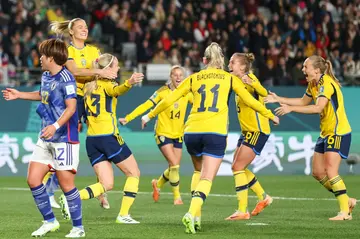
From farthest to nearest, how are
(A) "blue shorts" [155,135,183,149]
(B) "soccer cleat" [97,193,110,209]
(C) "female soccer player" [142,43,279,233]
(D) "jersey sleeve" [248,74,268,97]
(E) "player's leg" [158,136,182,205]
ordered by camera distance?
1. (A) "blue shorts" [155,135,183,149]
2. (E) "player's leg" [158,136,182,205]
3. (B) "soccer cleat" [97,193,110,209]
4. (D) "jersey sleeve" [248,74,268,97]
5. (C) "female soccer player" [142,43,279,233]

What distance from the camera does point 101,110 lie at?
12.5m

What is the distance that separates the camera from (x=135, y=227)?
1155 centimetres

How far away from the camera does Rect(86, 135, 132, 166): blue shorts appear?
12258mm

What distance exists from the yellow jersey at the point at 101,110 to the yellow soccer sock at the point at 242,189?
1.84m

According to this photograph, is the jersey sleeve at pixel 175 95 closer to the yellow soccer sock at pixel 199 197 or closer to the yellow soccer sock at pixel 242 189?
the yellow soccer sock at pixel 199 197

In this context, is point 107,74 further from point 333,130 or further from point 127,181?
point 333,130

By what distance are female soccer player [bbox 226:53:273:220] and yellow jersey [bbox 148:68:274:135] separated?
3.57ft

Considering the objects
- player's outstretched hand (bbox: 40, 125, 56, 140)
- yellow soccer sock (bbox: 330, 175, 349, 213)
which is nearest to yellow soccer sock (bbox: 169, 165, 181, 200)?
yellow soccer sock (bbox: 330, 175, 349, 213)

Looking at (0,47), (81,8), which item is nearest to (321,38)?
(81,8)

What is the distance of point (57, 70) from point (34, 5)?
16957 millimetres

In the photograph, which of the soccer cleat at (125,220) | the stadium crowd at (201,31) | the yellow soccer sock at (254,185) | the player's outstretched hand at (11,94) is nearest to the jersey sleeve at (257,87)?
the yellow soccer sock at (254,185)

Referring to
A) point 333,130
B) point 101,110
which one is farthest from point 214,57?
point 333,130

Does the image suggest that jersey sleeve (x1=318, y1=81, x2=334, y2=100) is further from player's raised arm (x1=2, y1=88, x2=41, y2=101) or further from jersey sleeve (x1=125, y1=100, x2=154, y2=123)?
player's raised arm (x1=2, y1=88, x2=41, y2=101)

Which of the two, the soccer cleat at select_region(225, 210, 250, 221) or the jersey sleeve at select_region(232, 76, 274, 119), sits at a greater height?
the jersey sleeve at select_region(232, 76, 274, 119)
